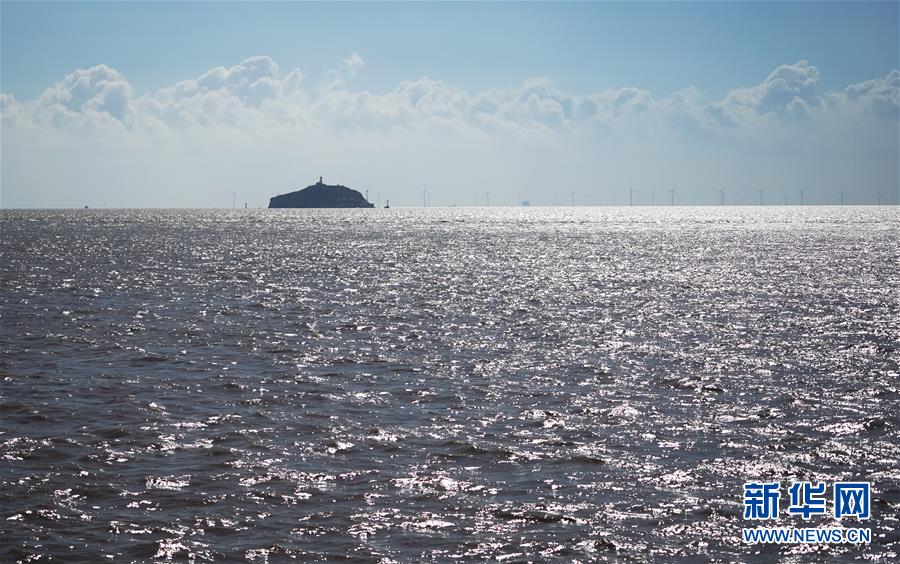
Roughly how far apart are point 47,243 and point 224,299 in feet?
290

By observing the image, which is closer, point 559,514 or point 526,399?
point 559,514

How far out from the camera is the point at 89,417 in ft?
80.0

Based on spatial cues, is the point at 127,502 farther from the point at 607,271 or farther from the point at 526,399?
the point at 607,271

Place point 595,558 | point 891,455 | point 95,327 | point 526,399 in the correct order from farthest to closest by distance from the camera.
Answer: point 95,327 → point 526,399 → point 891,455 → point 595,558

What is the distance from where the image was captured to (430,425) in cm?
2392

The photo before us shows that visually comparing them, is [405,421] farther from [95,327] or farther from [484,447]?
[95,327]

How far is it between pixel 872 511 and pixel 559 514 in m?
6.59

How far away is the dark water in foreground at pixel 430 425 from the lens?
16188 millimetres

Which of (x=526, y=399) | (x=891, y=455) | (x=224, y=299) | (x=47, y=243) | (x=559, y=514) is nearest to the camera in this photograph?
(x=559, y=514)

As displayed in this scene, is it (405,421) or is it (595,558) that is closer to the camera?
(595,558)

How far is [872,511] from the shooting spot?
686 inches

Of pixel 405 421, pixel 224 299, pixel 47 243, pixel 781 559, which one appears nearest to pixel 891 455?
Result: pixel 781 559

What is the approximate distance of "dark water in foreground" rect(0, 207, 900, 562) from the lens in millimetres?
16188

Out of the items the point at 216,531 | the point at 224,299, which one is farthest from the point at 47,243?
the point at 216,531
